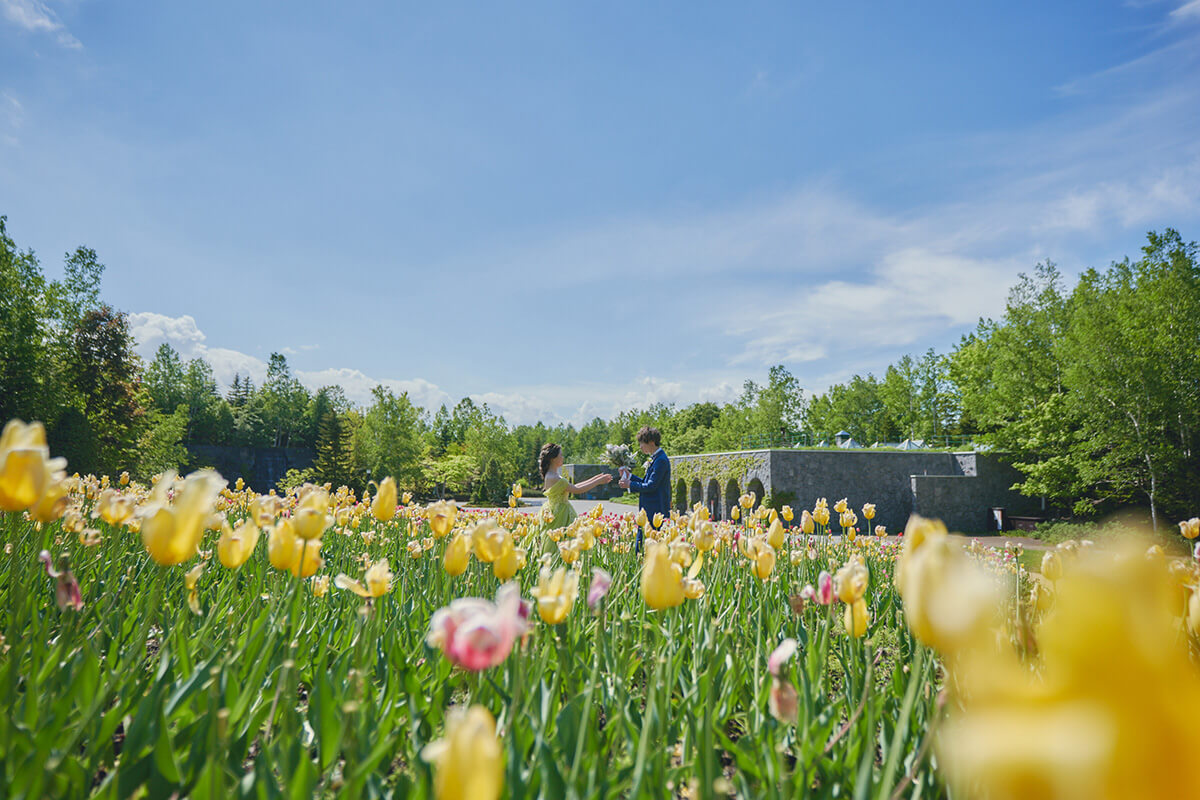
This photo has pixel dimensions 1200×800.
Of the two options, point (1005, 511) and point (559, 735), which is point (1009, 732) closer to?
point (559, 735)

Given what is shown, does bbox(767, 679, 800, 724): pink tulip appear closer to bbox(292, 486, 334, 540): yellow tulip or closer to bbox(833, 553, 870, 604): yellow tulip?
bbox(833, 553, 870, 604): yellow tulip

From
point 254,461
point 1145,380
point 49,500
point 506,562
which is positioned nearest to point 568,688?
point 506,562

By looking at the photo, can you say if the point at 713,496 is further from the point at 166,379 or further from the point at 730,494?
the point at 166,379

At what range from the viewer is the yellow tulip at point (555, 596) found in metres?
1.39

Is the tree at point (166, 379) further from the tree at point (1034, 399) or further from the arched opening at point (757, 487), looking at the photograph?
the tree at point (1034, 399)

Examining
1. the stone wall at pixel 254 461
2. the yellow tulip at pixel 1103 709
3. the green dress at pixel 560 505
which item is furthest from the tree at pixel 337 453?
the yellow tulip at pixel 1103 709

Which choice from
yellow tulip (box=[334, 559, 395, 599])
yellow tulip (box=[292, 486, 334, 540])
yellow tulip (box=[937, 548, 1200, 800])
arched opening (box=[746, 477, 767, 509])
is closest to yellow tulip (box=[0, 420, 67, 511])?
yellow tulip (box=[292, 486, 334, 540])

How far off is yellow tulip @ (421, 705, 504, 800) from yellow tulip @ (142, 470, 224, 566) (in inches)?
38.7

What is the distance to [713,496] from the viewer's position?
23.5 meters

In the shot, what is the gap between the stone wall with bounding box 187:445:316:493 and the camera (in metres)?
41.9

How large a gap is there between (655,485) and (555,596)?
17.2ft

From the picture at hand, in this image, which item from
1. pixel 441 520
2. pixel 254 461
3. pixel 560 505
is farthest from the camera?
pixel 254 461

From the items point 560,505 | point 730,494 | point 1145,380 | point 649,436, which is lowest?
point 730,494

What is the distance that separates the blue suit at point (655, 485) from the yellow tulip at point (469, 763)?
5.84 m
